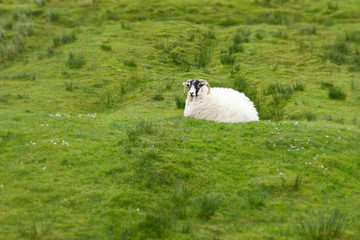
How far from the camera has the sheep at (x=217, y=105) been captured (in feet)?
29.7

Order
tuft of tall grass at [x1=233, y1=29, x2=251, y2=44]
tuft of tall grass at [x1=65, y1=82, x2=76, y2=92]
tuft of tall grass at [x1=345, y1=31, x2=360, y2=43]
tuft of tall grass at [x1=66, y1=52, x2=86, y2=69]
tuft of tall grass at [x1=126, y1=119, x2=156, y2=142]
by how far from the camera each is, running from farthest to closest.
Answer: tuft of tall grass at [x1=233, y1=29, x2=251, y2=44] < tuft of tall grass at [x1=345, y1=31, x2=360, y2=43] < tuft of tall grass at [x1=66, y1=52, x2=86, y2=69] < tuft of tall grass at [x1=65, y1=82, x2=76, y2=92] < tuft of tall grass at [x1=126, y1=119, x2=156, y2=142]

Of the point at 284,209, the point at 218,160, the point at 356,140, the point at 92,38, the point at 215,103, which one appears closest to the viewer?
the point at 284,209

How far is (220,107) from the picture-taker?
9.38m

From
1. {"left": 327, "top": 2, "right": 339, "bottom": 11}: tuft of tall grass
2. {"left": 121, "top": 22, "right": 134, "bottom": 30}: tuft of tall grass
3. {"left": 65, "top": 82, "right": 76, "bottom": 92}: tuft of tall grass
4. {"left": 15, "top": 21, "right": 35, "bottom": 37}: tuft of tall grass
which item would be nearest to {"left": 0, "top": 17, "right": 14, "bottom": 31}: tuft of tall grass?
{"left": 15, "top": 21, "right": 35, "bottom": 37}: tuft of tall grass

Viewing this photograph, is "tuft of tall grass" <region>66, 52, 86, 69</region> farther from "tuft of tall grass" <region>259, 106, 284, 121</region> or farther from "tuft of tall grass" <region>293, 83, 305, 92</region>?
"tuft of tall grass" <region>293, 83, 305, 92</region>

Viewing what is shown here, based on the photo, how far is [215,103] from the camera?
9.53 metres

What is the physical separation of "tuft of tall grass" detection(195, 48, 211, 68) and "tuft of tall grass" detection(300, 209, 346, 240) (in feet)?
33.9

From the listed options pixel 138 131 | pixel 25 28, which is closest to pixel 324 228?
pixel 138 131

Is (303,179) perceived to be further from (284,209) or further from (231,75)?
(231,75)

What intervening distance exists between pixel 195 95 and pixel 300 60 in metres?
6.16

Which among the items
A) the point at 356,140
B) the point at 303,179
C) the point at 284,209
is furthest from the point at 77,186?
the point at 356,140

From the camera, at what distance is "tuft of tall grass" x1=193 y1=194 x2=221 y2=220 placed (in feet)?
17.3

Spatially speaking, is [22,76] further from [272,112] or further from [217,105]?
[272,112]

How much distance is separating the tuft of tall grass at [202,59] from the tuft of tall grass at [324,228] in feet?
33.9
